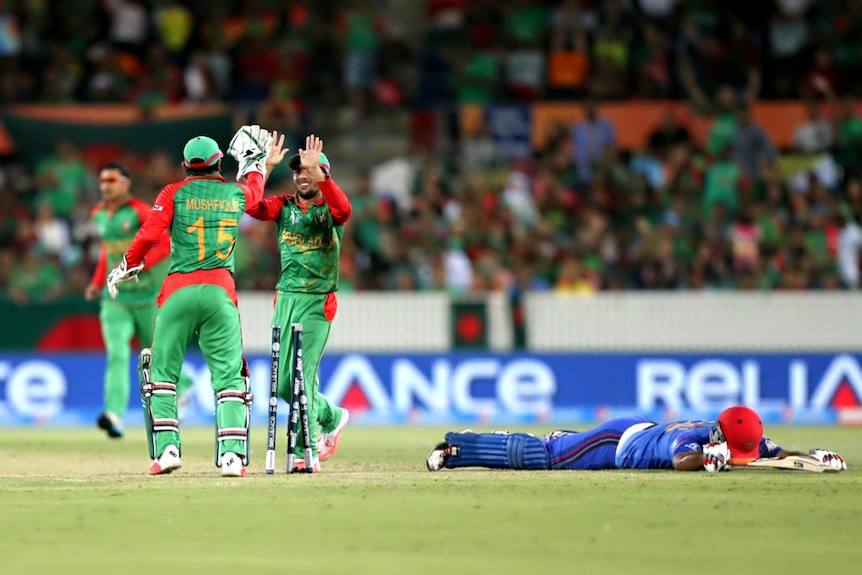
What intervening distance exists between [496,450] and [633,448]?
0.91 m

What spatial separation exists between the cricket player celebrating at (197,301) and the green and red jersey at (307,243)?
1.56 feet

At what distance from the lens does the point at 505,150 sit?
22969 mm

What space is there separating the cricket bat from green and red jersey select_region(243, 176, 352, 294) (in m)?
2.97

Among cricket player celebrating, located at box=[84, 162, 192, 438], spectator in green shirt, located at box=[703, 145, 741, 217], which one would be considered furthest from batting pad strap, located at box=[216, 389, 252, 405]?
spectator in green shirt, located at box=[703, 145, 741, 217]

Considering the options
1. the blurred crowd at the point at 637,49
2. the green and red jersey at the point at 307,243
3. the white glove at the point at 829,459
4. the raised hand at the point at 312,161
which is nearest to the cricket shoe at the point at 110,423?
the green and red jersey at the point at 307,243

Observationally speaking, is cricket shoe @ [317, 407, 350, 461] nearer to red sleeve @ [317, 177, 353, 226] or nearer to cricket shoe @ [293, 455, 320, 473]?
cricket shoe @ [293, 455, 320, 473]

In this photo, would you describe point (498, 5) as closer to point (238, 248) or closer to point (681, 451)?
point (238, 248)

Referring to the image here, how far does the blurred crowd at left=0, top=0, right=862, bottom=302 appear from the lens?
67.8 ft

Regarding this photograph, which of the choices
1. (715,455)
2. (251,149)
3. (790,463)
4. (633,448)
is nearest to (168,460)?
(251,149)

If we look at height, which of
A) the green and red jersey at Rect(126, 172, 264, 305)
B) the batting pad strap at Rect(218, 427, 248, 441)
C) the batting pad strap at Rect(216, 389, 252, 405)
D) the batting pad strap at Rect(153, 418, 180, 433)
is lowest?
the batting pad strap at Rect(218, 427, 248, 441)

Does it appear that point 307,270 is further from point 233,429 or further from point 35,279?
point 35,279

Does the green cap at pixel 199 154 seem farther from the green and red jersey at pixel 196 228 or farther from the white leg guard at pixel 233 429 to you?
the white leg guard at pixel 233 429

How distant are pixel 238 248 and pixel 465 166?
3.79m

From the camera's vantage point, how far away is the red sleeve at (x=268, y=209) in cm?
1078
